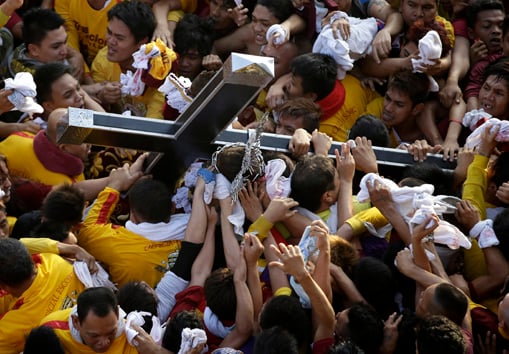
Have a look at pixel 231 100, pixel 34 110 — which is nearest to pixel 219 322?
pixel 231 100

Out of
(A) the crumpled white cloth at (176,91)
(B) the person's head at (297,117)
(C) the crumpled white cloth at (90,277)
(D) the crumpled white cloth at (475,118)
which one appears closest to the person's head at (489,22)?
(D) the crumpled white cloth at (475,118)

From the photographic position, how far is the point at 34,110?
7414mm

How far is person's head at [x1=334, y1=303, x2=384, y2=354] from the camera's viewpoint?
618cm

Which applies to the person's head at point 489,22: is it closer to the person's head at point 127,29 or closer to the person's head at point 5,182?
the person's head at point 127,29

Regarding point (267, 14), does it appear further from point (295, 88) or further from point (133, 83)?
point (133, 83)

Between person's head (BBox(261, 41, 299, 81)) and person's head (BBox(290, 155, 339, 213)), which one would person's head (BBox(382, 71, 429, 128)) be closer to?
person's head (BBox(261, 41, 299, 81))

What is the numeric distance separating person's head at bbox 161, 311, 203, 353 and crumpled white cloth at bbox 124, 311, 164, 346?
0.08 m

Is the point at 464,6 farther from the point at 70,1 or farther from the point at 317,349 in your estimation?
the point at 317,349

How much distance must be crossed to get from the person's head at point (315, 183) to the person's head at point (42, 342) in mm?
1476

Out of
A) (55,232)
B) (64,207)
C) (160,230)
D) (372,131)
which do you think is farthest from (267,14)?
(55,232)

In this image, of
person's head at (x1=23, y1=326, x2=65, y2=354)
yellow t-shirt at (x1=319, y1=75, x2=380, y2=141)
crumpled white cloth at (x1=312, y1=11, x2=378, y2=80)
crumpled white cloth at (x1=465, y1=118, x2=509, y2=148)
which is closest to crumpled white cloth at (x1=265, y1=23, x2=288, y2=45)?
crumpled white cloth at (x1=312, y1=11, x2=378, y2=80)

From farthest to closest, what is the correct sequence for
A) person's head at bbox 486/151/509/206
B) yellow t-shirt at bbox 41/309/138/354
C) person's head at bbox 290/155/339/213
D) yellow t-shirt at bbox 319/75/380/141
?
1. yellow t-shirt at bbox 319/75/380/141
2. person's head at bbox 486/151/509/206
3. person's head at bbox 290/155/339/213
4. yellow t-shirt at bbox 41/309/138/354

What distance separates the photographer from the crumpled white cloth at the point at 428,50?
26.1 ft

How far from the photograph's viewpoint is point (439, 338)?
594 centimetres
